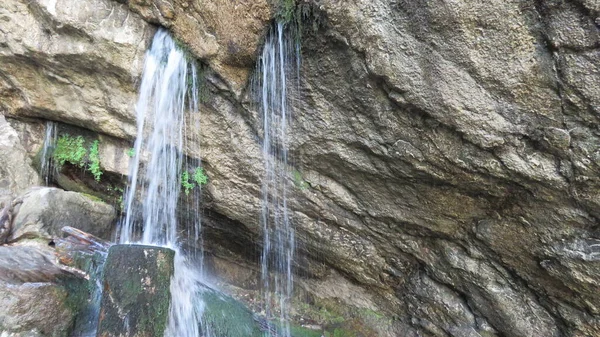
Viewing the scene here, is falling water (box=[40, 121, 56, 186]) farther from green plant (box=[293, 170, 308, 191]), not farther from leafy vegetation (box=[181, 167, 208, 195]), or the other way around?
green plant (box=[293, 170, 308, 191])

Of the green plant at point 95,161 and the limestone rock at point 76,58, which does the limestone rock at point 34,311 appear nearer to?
the green plant at point 95,161

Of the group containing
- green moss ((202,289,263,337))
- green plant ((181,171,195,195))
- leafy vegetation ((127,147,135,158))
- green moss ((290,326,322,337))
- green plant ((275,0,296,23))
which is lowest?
green moss ((290,326,322,337))

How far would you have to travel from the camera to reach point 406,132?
3818 mm

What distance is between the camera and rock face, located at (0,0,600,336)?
317cm

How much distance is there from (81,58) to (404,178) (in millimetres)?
3939

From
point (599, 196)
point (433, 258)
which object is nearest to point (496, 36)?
point (599, 196)

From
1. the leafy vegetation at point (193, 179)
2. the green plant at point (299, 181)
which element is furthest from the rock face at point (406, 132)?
the leafy vegetation at point (193, 179)

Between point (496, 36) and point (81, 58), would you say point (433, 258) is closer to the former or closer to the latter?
point (496, 36)

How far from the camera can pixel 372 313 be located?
502 cm

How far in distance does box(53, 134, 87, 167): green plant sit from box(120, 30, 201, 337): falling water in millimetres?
756

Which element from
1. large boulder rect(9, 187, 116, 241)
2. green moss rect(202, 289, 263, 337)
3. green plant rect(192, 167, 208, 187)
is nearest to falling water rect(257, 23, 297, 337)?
green moss rect(202, 289, 263, 337)

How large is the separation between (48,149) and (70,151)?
1.15ft

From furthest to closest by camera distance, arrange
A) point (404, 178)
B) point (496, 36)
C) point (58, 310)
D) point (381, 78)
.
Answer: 1. point (404, 178)
2. point (381, 78)
3. point (58, 310)
4. point (496, 36)

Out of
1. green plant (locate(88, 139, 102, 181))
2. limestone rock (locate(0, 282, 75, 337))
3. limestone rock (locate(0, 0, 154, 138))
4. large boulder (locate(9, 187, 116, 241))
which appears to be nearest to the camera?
limestone rock (locate(0, 282, 75, 337))
